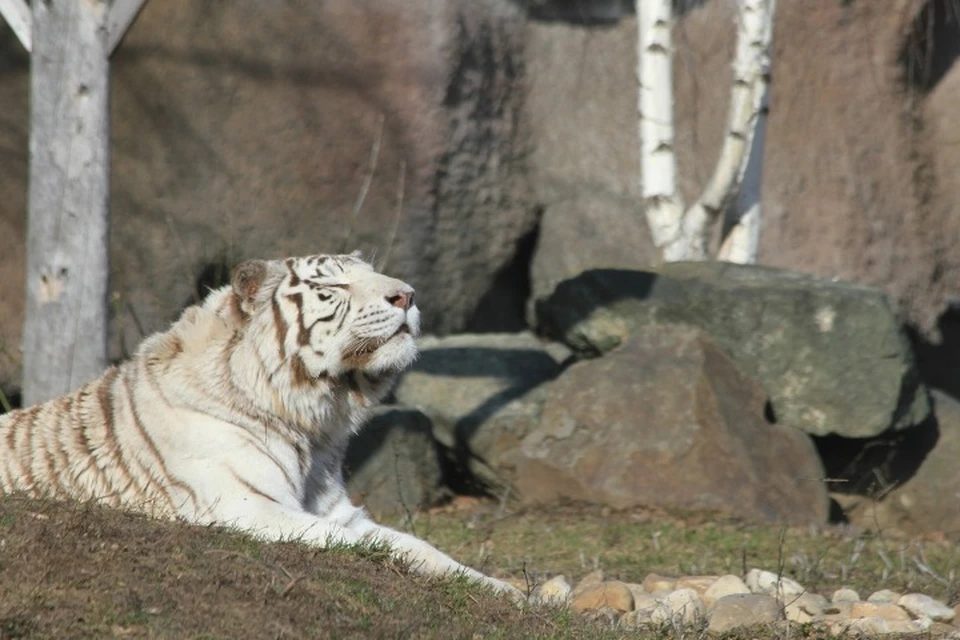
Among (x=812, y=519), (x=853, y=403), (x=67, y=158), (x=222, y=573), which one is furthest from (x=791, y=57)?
(x=222, y=573)

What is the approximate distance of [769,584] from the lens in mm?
6195

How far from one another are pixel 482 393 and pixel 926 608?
4.51 m

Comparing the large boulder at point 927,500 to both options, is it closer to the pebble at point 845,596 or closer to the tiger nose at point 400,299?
the pebble at point 845,596

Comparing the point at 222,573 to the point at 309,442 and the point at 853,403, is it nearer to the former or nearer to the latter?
the point at 309,442

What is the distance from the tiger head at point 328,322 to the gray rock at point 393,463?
2.73 m

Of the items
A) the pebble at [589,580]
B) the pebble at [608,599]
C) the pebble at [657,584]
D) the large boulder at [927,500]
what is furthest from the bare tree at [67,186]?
the large boulder at [927,500]

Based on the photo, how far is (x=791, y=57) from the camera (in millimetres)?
11695

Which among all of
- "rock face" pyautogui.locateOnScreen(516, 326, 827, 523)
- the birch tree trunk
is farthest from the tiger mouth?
A: "rock face" pyautogui.locateOnScreen(516, 326, 827, 523)

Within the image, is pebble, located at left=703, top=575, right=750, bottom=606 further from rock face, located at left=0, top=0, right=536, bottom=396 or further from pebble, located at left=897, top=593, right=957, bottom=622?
rock face, located at left=0, top=0, right=536, bottom=396

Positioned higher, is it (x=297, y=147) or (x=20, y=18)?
(x=20, y=18)

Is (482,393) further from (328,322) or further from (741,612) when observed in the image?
(741,612)

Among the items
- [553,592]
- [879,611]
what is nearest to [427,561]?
[553,592]

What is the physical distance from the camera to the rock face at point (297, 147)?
991 centimetres

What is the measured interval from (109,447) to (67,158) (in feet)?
7.72
